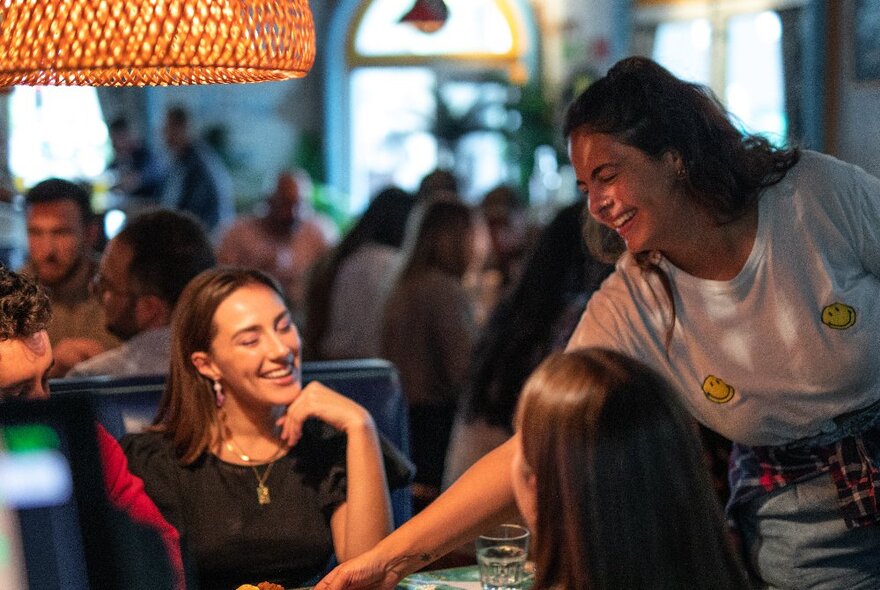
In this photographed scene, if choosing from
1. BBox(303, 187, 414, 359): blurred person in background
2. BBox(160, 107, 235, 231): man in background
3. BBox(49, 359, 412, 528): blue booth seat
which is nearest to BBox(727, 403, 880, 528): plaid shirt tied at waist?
BBox(49, 359, 412, 528): blue booth seat

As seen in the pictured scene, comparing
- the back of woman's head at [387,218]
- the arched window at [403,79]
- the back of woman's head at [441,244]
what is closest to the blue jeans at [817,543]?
the back of woman's head at [441,244]

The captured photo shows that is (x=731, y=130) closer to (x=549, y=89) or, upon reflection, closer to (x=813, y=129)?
(x=813, y=129)

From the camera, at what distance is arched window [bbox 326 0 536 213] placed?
10828 millimetres

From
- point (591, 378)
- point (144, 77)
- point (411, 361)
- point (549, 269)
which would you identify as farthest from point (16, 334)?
point (411, 361)

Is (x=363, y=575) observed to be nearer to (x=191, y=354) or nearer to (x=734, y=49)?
(x=191, y=354)

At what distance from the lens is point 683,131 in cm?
193

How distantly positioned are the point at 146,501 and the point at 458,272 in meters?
2.30

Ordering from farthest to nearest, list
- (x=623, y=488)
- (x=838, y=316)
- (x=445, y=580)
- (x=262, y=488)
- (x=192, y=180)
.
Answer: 1. (x=192, y=180)
2. (x=262, y=488)
3. (x=445, y=580)
4. (x=838, y=316)
5. (x=623, y=488)

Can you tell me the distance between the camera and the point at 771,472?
6.59 feet

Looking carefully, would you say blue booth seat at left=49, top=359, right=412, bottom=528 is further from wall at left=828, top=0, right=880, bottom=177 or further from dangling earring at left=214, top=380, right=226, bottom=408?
wall at left=828, top=0, right=880, bottom=177

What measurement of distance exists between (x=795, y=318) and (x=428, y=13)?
113cm

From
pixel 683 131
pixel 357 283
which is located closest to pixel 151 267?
pixel 683 131

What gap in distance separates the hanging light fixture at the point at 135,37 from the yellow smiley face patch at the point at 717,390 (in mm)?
858

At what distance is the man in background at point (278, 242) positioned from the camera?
648 cm
